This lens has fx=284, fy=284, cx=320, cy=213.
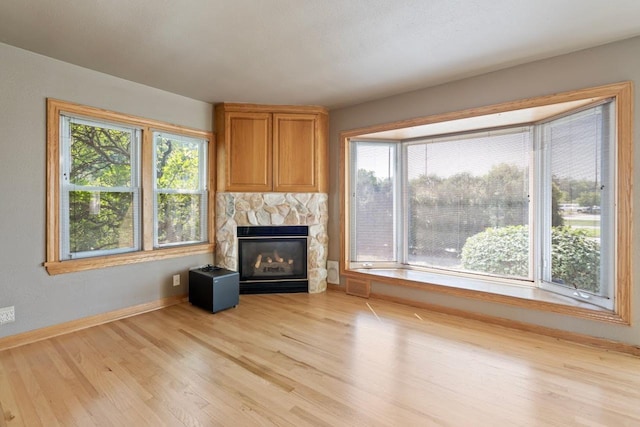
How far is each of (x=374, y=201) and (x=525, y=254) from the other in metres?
1.84

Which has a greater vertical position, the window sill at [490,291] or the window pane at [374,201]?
the window pane at [374,201]

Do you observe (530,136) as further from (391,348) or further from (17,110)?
(17,110)

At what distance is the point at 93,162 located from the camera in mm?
2803

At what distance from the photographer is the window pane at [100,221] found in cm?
271

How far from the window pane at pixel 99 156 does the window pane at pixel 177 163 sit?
1.03 ft

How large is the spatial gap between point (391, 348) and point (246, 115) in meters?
3.14

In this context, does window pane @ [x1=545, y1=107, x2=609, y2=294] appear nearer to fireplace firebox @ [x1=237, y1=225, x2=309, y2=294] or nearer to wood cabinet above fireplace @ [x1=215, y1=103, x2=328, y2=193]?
wood cabinet above fireplace @ [x1=215, y1=103, x2=328, y2=193]

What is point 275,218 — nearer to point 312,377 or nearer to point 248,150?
point 248,150

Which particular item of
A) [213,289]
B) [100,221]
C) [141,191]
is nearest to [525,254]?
[213,289]

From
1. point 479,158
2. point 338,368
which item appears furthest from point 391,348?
point 479,158

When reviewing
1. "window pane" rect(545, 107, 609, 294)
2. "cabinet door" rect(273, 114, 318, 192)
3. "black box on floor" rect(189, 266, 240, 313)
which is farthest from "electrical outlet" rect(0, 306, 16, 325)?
"window pane" rect(545, 107, 609, 294)

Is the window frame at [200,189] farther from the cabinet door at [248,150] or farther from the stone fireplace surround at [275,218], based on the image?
the cabinet door at [248,150]

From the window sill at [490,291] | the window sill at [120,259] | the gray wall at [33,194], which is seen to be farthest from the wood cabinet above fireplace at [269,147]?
the window sill at [490,291]

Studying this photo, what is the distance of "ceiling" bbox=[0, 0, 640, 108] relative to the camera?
1852 millimetres
